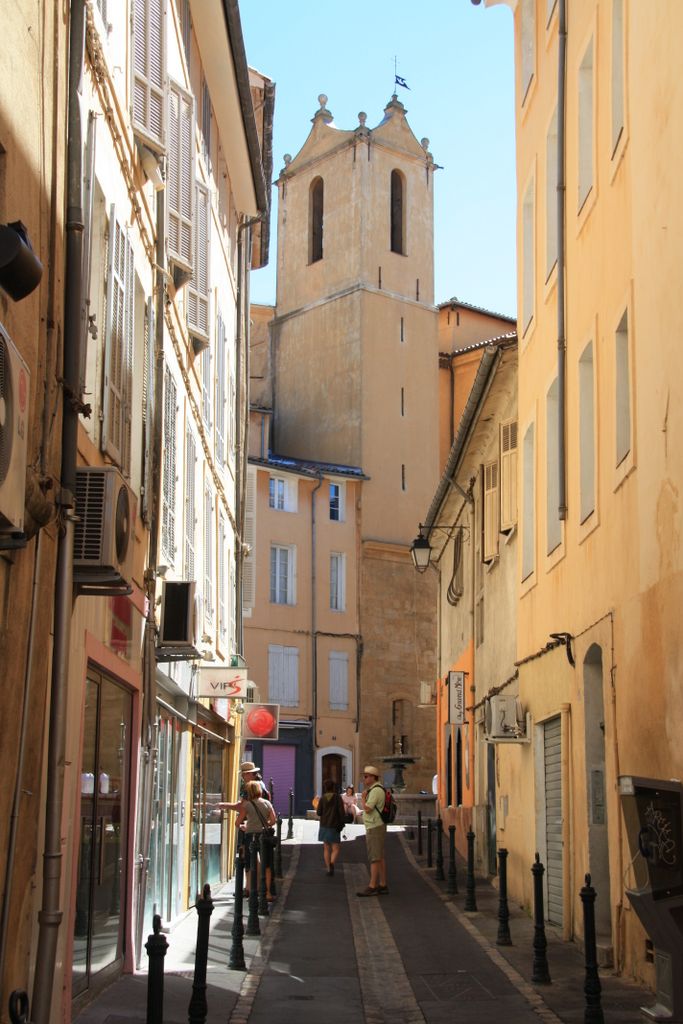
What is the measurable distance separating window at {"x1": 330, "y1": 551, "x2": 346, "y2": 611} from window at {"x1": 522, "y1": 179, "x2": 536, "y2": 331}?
102 feet

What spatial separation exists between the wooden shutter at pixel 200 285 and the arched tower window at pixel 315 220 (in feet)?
132

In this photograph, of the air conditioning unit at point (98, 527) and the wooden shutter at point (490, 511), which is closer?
the air conditioning unit at point (98, 527)

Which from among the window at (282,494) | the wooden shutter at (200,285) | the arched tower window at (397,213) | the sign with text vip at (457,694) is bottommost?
the sign with text vip at (457,694)

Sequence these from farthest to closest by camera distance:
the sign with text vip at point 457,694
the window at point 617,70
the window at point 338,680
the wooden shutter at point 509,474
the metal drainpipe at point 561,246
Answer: the window at point 338,680, the sign with text vip at point 457,694, the wooden shutter at point 509,474, the metal drainpipe at point 561,246, the window at point 617,70

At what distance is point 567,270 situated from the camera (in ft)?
49.1

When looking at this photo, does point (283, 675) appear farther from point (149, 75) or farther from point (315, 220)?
point (149, 75)

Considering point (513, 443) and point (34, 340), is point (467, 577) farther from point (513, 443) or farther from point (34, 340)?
point (34, 340)

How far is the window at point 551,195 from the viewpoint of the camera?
1627 centimetres

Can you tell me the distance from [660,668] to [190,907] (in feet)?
28.7

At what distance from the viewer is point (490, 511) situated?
2089cm

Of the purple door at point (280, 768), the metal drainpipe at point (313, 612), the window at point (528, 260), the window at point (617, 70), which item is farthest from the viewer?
the metal drainpipe at point (313, 612)

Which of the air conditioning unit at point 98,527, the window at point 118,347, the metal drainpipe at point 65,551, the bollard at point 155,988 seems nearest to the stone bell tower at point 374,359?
the window at point 118,347

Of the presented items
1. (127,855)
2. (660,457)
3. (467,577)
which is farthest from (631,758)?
(467,577)

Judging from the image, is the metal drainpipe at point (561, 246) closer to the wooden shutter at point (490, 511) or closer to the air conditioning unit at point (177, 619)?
the air conditioning unit at point (177, 619)
